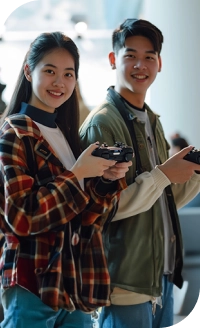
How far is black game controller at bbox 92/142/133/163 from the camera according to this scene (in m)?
0.56

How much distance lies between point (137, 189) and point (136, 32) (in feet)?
0.69

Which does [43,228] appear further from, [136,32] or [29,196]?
[136,32]

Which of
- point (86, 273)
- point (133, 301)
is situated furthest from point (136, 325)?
point (86, 273)

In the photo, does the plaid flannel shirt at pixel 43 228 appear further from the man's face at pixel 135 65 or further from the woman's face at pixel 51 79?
the man's face at pixel 135 65

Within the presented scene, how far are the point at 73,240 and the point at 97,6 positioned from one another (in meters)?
0.36

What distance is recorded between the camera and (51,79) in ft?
1.92

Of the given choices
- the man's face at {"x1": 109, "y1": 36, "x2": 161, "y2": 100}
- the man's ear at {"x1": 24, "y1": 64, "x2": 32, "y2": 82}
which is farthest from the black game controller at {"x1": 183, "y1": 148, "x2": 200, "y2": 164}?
the man's ear at {"x1": 24, "y1": 64, "x2": 32, "y2": 82}

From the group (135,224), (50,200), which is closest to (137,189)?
(135,224)

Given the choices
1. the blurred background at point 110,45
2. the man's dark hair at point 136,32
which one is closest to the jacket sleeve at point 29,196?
the blurred background at point 110,45

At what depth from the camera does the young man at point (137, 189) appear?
0.67m

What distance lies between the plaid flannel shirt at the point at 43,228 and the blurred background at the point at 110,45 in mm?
126

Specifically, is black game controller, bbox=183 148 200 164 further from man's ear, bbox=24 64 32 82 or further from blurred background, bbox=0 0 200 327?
man's ear, bbox=24 64 32 82

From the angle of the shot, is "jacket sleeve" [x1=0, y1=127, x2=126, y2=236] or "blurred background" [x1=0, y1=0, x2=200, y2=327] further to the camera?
"blurred background" [x1=0, y1=0, x2=200, y2=327]

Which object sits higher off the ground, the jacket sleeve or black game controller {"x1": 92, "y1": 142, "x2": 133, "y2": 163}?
black game controller {"x1": 92, "y1": 142, "x2": 133, "y2": 163}
